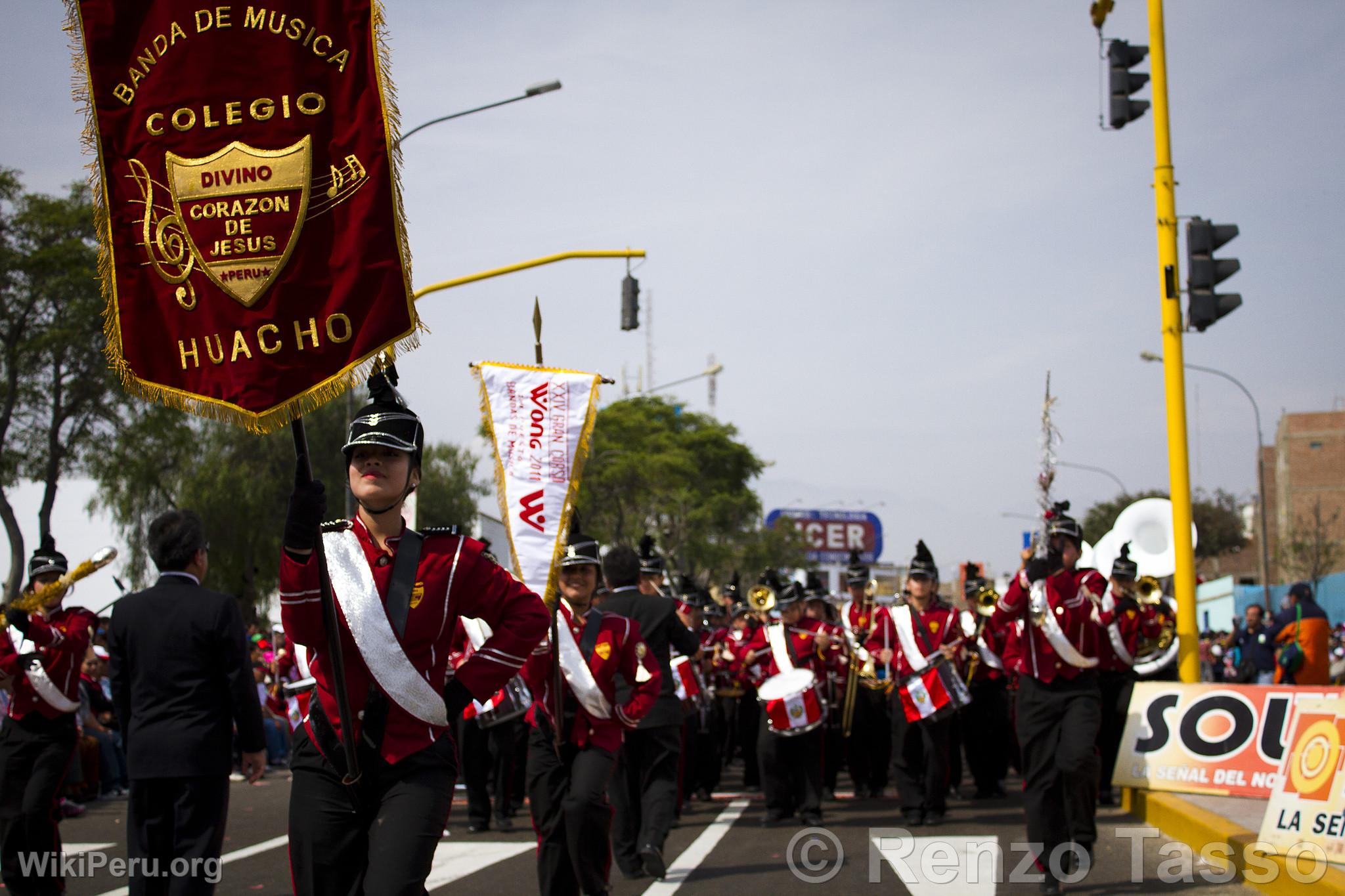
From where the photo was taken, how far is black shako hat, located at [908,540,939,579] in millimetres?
13133

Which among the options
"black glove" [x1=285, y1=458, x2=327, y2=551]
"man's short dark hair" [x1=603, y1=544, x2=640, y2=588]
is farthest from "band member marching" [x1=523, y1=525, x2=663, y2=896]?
"black glove" [x1=285, y1=458, x2=327, y2=551]

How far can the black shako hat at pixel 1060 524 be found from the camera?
9352mm

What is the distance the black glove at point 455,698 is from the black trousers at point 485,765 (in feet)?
25.9

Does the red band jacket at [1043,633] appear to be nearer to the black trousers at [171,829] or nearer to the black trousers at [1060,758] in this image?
the black trousers at [1060,758]

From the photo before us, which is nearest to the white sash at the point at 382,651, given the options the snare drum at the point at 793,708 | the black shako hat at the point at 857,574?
the snare drum at the point at 793,708

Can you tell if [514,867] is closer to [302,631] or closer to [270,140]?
[302,631]

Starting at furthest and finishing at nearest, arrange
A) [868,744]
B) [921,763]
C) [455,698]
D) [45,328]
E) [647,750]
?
[45,328]
[868,744]
[921,763]
[647,750]
[455,698]

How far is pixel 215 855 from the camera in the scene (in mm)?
6348

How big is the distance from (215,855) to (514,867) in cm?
397

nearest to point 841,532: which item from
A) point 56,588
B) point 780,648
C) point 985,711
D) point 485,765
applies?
point 985,711

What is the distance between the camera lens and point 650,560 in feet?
41.4

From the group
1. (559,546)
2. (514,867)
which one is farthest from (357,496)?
(514,867)

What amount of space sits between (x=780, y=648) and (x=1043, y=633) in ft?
17.1

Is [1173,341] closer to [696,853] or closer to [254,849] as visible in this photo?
[696,853]
